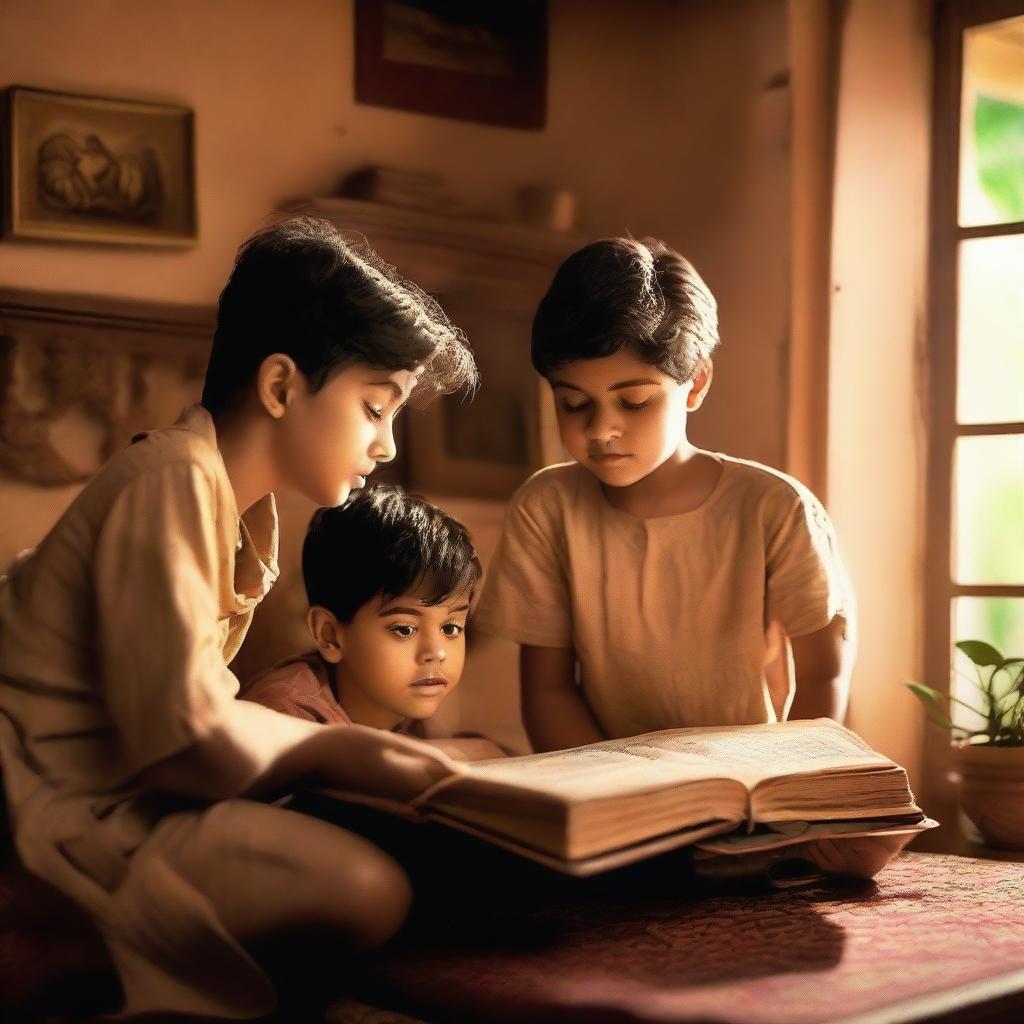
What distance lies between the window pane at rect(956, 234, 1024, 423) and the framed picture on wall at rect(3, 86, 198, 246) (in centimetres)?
145

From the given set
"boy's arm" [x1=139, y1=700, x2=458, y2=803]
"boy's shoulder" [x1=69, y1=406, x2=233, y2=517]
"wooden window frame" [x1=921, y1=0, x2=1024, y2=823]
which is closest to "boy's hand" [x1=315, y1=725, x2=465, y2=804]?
"boy's arm" [x1=139, y1=700, x2=458, y2=803]

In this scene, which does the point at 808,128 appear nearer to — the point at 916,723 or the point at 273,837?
the point at 916,723

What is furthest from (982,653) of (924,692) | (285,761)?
(285,761)

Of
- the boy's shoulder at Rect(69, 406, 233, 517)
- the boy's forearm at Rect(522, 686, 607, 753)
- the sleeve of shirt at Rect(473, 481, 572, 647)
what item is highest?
the boy's shoulder at Rect(69, 406, 233, 517)

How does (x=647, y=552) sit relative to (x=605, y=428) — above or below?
below

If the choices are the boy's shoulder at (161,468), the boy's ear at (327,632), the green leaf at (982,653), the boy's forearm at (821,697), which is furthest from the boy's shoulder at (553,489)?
the green leaf at (982,653)

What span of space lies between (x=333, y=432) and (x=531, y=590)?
55cm

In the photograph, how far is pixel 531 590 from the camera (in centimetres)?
204

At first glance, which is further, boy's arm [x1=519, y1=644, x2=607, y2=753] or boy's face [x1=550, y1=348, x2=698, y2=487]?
boy's arm [x1=519, y1=644, x2=607, y2=753]

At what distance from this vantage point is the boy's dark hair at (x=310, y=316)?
5.17 feet

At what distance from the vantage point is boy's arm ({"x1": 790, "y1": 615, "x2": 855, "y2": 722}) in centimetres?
195

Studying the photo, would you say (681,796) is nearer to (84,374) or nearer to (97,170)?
(84,374)

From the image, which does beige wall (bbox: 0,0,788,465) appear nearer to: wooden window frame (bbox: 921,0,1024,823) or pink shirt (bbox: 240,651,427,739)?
wooden window frame (bbox: 921,0,1024,823)

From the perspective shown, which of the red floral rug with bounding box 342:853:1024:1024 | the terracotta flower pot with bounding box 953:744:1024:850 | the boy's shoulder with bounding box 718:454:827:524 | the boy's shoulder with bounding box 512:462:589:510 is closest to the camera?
the red floral rug with bounding box 342:853:1024:1024
